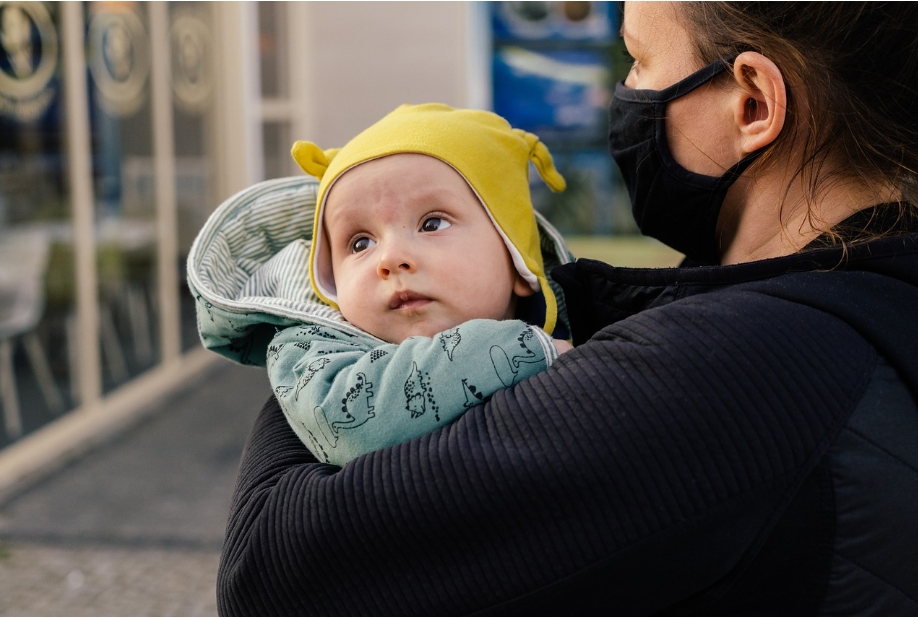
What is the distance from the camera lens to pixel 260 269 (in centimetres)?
175

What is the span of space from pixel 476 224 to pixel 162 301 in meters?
5.61

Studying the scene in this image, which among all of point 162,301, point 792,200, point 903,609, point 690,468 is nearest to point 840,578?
point 903,609

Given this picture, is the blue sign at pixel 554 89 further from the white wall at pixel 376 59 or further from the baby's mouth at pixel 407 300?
the baby's mouth at pixel 407 300

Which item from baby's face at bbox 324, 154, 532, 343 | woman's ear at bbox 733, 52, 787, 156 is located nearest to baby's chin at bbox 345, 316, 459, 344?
baby's face at bbox 324, 154, 532, 343

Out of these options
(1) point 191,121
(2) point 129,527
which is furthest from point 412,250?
(1) point 191,121

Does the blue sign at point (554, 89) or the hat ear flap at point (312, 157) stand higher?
the hat ear flap at point (312, 157)

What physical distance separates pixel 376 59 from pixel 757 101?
22.1 ft

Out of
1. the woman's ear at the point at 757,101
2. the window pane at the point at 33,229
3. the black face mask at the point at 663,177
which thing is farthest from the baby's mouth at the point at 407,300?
the window pane at the point at 33,229

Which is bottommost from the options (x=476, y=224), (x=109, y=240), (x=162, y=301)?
(x=162, y=301)

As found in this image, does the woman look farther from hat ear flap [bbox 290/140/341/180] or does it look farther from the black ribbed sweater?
hat ear flap [bbox 290/140/341/180]

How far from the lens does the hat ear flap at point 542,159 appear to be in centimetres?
171

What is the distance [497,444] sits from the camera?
3.49ft

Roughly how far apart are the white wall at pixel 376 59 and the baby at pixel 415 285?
239 inches

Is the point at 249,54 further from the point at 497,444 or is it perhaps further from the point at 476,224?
the point at 497,444
